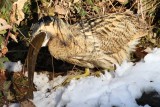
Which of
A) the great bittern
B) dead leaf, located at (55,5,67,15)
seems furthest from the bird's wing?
dead leaf, located at (55,5,67,15)

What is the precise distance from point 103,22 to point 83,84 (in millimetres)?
711

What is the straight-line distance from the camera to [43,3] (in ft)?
16.5

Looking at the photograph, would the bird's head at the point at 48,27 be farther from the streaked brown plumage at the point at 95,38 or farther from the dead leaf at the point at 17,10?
the dead leaf at the point at 17,10

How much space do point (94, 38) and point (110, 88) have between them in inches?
23.3

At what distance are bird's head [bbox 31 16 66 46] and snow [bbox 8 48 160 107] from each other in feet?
1.55

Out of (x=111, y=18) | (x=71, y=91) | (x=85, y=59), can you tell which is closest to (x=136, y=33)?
(x=111, y=18)

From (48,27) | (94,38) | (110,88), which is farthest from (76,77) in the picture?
(48,27)

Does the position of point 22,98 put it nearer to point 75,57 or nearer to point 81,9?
point 75,57

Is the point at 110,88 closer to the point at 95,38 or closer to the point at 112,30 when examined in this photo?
the point at 95,38

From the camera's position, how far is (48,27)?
397 centimetres

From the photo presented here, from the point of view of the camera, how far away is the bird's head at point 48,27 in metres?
3.91

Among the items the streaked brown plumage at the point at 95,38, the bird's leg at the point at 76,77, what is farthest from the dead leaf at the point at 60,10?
the bird's leg at the point at 76,77

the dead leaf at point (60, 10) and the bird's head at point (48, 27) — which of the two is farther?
the dead leaf at point (60, 10)

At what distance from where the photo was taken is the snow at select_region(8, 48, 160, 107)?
3.83 m
